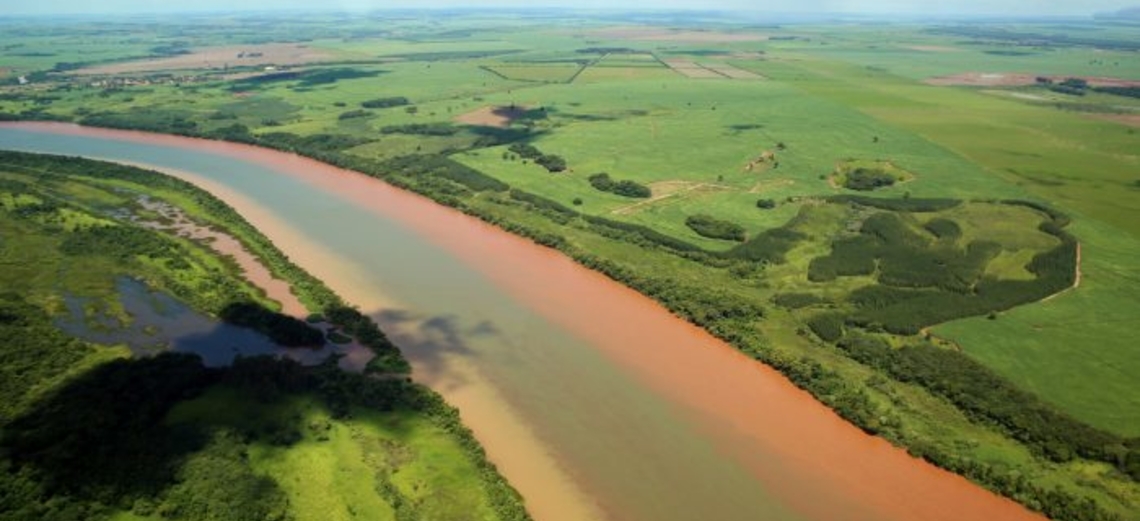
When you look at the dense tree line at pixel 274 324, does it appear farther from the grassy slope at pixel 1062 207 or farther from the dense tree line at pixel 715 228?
the grassy slope at pixel 1062 207

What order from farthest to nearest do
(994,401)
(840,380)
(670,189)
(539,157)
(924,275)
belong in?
(539,157) → (670,189) → (924,275) → (840,380) → (994,401)

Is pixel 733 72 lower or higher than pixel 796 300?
higher

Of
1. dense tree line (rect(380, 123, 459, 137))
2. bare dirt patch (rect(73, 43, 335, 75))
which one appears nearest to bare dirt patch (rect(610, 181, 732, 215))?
dense tree line (rect(380, 123, 459, 137))

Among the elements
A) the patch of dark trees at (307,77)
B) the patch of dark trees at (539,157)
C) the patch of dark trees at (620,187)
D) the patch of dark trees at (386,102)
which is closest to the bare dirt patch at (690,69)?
the patch of dark trees at (386,102)

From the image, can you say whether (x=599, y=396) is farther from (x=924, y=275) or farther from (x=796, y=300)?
(x=924, y=275)

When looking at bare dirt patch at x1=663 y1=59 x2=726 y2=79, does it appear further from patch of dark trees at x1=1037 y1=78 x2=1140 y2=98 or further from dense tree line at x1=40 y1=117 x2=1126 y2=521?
dense tree line at x1=40 y1=117 x2=1126 y2=521

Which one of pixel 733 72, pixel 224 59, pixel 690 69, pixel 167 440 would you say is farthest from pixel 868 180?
pixel 224 59

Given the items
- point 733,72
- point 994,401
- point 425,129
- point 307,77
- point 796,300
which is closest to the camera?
point 994,401
